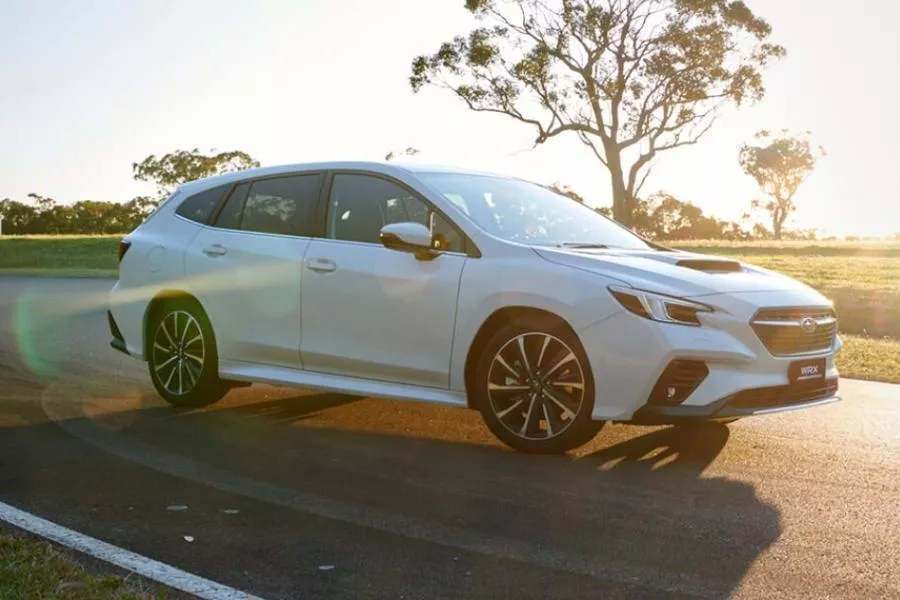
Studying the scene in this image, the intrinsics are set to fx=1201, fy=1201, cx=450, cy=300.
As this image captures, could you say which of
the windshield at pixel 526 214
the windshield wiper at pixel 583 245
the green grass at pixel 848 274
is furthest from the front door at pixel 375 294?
the green grass at pixel 848 274

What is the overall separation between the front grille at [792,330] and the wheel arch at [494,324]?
3.45ft

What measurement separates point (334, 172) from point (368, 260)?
35.0 inches

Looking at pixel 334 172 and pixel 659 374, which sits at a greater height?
pixel 334 172

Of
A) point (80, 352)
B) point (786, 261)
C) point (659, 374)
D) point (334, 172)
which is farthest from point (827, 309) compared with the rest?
point (786, 261)

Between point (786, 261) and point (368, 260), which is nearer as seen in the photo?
point (368, 260)

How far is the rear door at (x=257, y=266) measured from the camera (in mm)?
7961

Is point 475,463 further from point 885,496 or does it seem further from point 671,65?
point 671,65

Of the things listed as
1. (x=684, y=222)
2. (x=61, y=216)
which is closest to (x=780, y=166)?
(x=684, y=222)

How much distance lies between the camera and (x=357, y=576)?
178 inches

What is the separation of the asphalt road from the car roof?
5.52 feet

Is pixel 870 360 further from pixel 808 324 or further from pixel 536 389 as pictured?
pixel 536 389

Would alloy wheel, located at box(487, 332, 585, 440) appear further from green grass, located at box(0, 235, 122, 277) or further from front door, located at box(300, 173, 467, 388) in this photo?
green grass, located at box(0, 235, 122, 277)

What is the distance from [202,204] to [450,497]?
3913mm

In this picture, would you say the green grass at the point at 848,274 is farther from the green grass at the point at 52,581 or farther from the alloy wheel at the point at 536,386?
the green grass at the point at 52,581
